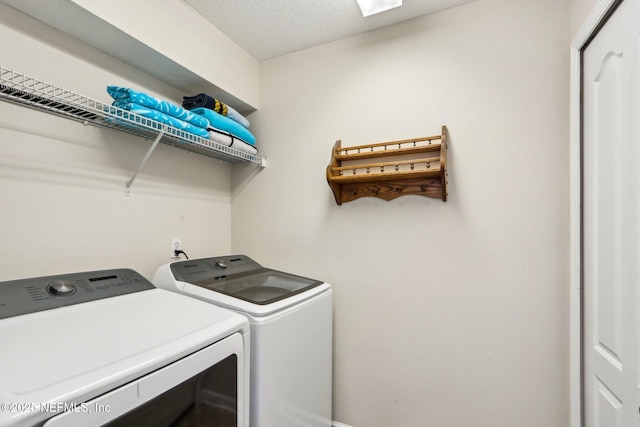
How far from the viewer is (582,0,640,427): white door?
2.94ft

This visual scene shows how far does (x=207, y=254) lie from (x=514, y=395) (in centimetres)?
190

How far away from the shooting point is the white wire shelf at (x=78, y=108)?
40.2 inches

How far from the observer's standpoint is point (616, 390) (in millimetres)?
992

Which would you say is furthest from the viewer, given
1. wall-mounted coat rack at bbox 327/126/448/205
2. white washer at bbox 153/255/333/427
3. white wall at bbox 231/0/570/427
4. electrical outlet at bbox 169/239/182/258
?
electrical outlet at bbox 169/239/182/258

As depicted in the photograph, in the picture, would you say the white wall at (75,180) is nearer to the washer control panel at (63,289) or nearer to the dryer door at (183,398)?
the washer control panel at (63,289)

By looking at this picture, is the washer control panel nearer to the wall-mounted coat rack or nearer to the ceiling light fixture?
the wall-mounted coat rack

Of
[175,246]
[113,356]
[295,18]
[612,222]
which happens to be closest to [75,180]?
[175,246]

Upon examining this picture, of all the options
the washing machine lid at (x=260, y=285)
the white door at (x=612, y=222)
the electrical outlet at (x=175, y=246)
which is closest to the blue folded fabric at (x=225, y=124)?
the electrical outlet at (x=175, y=246)

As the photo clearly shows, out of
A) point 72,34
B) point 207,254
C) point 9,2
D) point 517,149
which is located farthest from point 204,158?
point 517,149

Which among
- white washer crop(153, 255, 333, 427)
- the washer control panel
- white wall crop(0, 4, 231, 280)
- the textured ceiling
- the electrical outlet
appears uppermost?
the textured ceiling

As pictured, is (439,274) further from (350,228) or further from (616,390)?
(616,390)

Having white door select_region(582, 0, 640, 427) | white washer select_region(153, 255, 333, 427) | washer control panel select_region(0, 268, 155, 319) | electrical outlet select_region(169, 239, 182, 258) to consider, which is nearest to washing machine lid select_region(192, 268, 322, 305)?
white washer select_region(153, 255, 333, 427)

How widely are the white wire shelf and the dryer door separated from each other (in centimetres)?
100

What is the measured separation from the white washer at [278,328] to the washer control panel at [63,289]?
196mm
